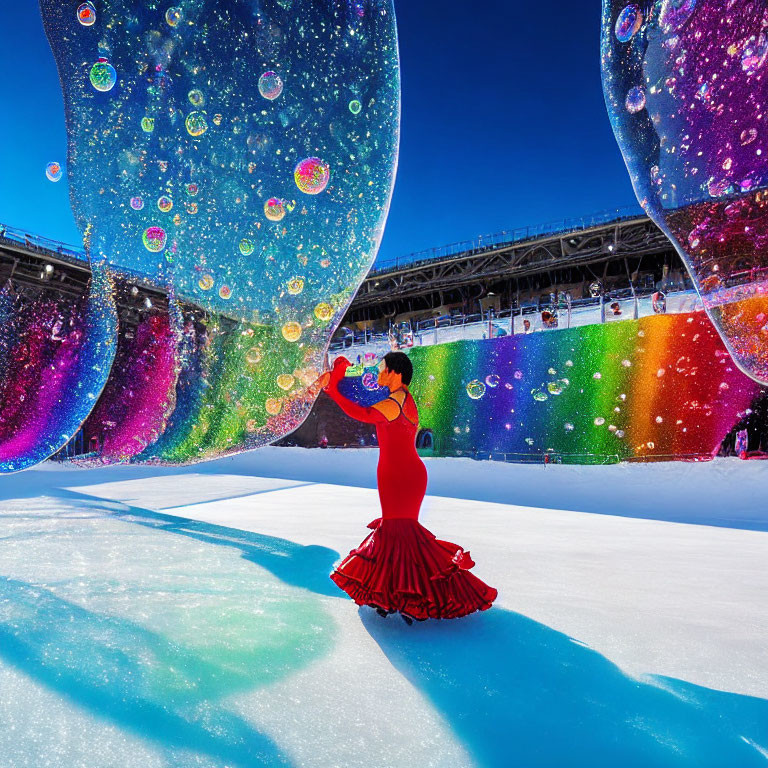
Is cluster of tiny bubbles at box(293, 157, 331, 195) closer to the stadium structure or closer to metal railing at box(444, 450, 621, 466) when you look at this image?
the stadium structure

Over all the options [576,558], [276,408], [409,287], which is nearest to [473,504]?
[576,558]

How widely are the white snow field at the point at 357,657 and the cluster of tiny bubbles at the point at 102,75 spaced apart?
2.36 meters

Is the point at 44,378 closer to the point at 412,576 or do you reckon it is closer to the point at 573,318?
the point at 412,576

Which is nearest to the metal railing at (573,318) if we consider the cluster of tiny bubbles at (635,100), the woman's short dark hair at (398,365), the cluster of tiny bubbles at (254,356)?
the cluster of tiny bubbles at (635,100)

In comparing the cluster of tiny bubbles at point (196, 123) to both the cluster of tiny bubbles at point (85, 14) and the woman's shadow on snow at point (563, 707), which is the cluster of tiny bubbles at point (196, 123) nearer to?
the cluster of tiny bubbles at point (85, 14)

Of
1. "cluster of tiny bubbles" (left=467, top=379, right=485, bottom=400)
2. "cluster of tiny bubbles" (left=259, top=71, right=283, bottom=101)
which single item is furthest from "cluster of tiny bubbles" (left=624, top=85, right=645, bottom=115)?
"cluster of tiny bubbles" (left=467, top=379, right=485, bottom=400)

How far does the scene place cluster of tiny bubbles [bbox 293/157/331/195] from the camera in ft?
7.44

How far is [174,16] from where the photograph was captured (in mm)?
2262

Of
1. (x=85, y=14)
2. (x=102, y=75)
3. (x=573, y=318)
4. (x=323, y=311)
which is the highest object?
(x=573, y=318)

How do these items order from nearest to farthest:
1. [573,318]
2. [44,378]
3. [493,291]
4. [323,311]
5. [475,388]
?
1. [323,311]
2. [44,378]
3. [475,388]
4. [573,318]
5. [493,291]

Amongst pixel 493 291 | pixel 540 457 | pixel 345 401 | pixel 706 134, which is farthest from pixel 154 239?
pixel 493 291

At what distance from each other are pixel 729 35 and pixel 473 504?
18.1 feet

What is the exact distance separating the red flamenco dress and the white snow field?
14 centimetres

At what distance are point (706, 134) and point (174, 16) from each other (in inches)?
92.2
